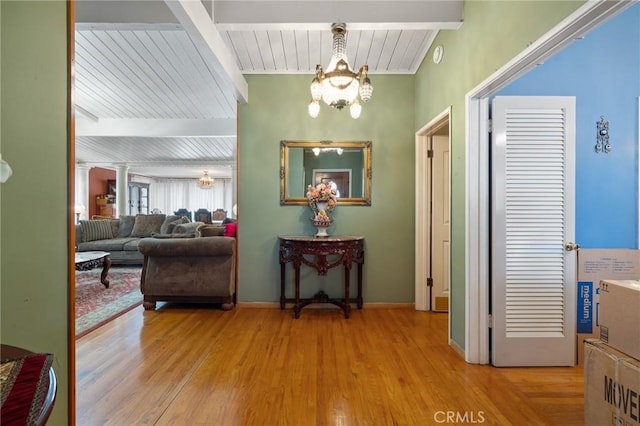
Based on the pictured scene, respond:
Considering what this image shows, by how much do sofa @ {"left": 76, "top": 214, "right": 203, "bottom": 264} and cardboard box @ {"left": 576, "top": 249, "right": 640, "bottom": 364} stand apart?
5009 mm

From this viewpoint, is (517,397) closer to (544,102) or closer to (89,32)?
(544,102)

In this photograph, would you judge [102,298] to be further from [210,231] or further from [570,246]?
[570,246]

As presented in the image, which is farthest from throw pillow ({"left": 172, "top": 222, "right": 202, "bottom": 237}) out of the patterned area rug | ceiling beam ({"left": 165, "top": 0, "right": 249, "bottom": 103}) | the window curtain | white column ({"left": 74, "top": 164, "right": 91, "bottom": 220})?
the window curtain

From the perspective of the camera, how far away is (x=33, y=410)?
656mm

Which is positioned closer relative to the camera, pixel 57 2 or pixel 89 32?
pixel 57 2

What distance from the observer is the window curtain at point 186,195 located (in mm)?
12867

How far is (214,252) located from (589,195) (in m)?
3.45

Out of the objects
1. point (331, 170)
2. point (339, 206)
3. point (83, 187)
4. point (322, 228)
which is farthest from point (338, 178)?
point (83, 187)

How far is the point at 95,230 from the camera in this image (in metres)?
6.07

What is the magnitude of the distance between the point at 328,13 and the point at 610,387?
9.35ft

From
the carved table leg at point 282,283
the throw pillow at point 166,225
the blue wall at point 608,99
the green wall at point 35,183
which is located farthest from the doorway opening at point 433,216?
the throw pillow at point 166,225

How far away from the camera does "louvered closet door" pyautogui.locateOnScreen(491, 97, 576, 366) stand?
2.26 meters

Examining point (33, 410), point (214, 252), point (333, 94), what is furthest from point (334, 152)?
point (33, 410)

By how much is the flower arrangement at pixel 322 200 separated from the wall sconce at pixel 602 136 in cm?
229
